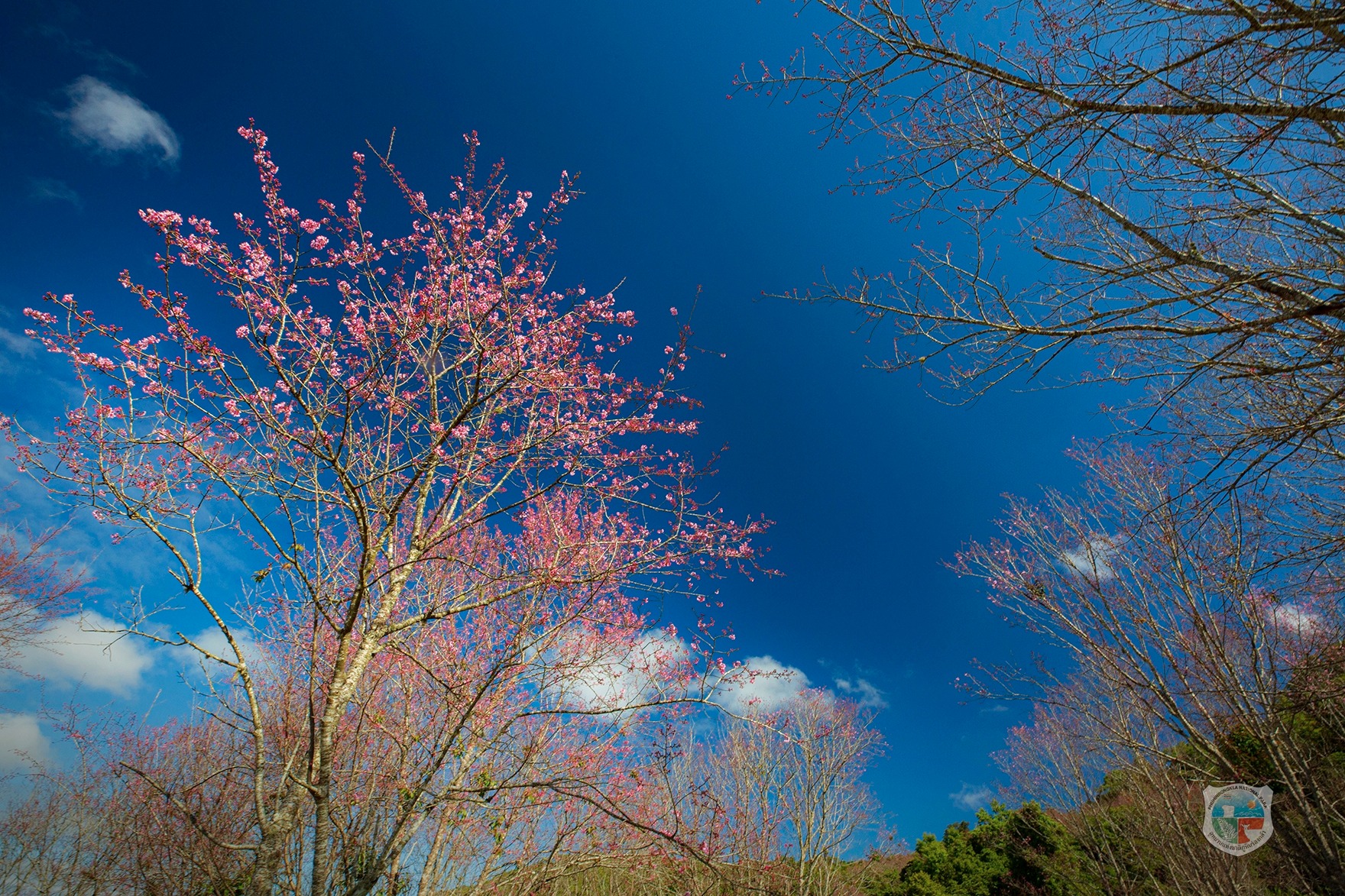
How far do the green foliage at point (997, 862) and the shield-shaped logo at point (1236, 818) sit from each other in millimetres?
8163

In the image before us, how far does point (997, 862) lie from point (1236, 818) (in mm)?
10423

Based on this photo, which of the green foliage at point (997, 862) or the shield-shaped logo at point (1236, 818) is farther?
the green foliage at point (997, 862)

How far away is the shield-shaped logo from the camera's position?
16.4ft

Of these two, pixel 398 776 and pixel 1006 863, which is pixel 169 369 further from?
pixel 1006 863

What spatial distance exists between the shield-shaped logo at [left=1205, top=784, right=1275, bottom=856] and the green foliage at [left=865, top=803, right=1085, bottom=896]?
26.8ft

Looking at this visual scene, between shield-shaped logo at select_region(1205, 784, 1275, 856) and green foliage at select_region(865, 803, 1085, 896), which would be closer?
shield-shaped logo at select_region(1205, 784, 1275, 856)

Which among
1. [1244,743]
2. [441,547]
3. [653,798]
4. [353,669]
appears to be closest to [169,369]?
[353,669]

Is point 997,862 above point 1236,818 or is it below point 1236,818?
below

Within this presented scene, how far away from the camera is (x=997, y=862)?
13.0m

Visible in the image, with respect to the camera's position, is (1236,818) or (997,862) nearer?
(1236,818)

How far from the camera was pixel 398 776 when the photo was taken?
152 inches

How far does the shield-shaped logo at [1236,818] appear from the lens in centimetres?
499

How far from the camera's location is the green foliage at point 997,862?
38.9ft

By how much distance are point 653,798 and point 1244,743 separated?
42.0 ft
